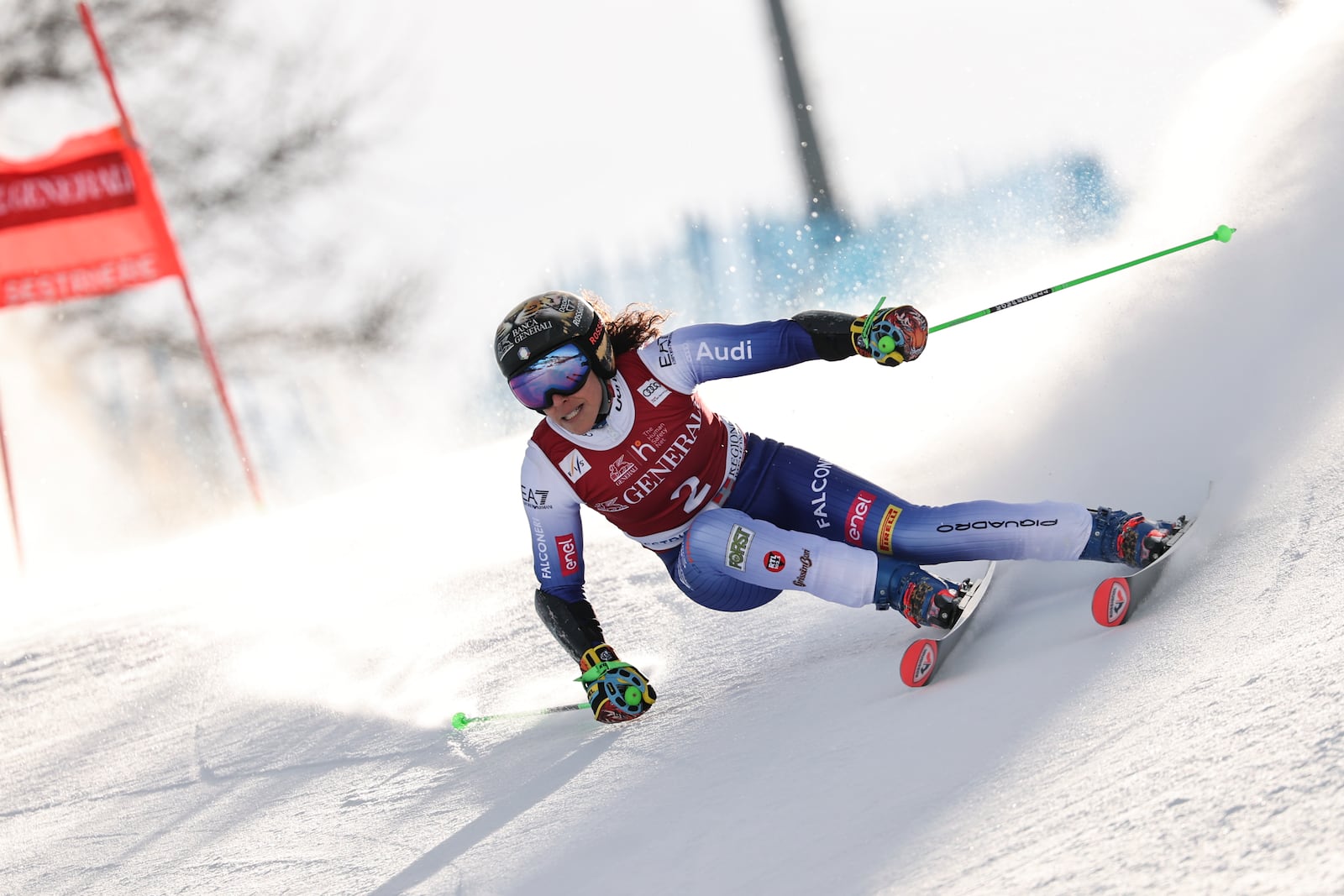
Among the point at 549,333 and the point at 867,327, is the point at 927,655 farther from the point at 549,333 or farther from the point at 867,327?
the point at 549,333

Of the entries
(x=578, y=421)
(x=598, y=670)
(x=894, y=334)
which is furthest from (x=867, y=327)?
(x=598, y=670)

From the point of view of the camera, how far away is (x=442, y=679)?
13.8 feet

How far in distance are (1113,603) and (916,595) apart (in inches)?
16.7

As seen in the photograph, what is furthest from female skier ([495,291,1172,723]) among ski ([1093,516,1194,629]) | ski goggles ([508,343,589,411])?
ski ([1093,516,1194,629])

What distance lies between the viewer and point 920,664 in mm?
2576

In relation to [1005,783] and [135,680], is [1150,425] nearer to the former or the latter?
[1005,783]

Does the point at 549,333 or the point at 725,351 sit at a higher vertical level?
the point at 549,333

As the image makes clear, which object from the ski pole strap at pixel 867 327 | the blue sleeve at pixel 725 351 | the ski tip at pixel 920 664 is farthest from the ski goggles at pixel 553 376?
the ski tip at pixel 920 664

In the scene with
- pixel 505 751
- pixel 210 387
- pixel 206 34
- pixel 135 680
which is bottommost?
pixel 505 751

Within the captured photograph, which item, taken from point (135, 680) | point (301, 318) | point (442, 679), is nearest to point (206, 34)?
point (301, 318)

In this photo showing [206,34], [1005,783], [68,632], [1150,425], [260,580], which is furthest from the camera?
[206,34]

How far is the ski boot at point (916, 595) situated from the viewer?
2.66 meters

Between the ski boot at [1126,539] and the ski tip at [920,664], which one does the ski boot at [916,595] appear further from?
the ski boot at [1126,539]

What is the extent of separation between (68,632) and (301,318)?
29.7 ft
